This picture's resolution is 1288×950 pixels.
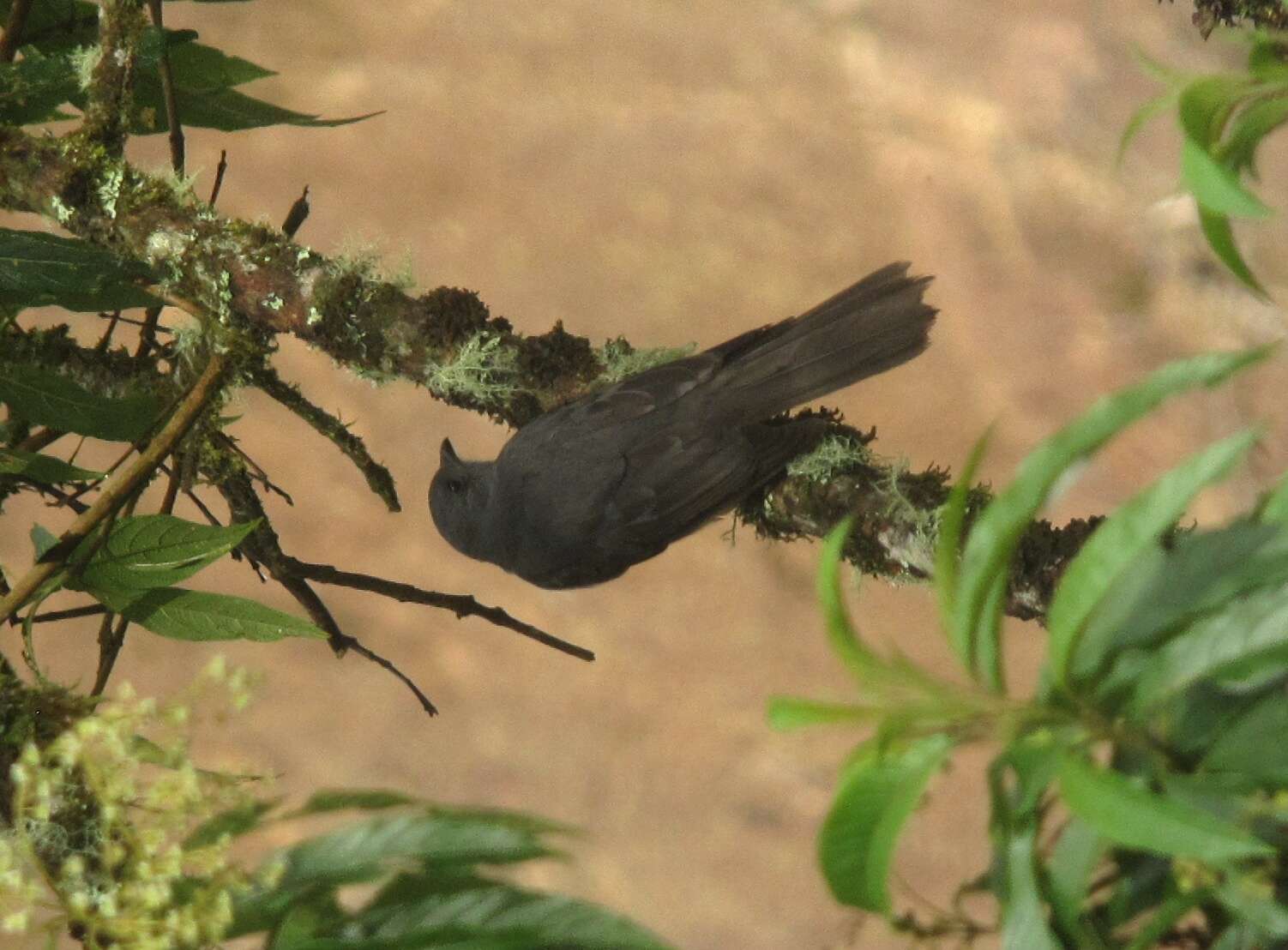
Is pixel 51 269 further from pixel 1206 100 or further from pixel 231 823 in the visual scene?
pixel 1206 100

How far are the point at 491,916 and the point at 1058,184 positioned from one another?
2635mm

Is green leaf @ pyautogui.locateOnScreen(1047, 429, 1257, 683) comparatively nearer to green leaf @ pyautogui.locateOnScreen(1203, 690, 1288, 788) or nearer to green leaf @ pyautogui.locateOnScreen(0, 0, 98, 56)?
green leaf @ pyautogui.locateOnScreen(1203, 690, 1288, 788)

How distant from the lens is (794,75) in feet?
10.3

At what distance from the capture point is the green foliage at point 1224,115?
687 mm

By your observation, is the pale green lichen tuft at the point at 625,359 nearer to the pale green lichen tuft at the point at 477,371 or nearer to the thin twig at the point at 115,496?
the pale green lichen tuft at the point at 477,371

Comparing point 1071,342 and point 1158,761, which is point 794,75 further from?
point 1158,761

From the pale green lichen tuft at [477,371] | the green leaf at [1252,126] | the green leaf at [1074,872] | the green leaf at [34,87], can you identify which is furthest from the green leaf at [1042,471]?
the green leaf at [34,87]

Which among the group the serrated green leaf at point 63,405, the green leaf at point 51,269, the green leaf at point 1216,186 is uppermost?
the green leaf at point 51,269

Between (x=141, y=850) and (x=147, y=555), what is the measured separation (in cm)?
51

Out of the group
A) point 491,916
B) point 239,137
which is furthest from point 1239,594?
point 239,137

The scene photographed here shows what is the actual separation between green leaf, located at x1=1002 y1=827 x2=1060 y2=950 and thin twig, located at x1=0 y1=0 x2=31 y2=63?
1.36m

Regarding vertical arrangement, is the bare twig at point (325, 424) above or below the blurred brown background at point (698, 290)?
below

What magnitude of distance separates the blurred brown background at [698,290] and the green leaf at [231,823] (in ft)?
5.91

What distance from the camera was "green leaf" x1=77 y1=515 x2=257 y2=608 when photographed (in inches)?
44.9
